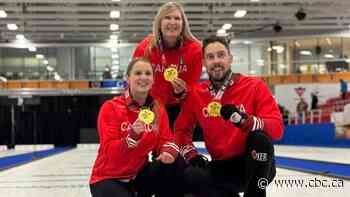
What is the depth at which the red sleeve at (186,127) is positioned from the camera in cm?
303

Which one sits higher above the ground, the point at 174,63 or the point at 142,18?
the point at 142,18

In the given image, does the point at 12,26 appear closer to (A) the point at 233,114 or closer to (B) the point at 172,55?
(B) the point at 172,55

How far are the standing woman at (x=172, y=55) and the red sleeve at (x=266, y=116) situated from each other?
1.87ft

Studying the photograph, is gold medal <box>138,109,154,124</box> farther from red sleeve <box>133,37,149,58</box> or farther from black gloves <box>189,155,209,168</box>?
red sleeve <box>133,37,149,58</box>

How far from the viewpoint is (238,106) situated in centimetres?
280

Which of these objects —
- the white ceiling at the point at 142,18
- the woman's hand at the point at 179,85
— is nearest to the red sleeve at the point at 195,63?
the woman's hand at the point at 179,85

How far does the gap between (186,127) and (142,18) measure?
61.0 ft

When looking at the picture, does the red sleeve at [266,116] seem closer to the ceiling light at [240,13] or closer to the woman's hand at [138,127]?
the woman's hand at [138,127]

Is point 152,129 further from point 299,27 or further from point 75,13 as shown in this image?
point 299,27

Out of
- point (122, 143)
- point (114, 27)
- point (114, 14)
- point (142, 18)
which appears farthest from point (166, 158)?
point (114, 27)

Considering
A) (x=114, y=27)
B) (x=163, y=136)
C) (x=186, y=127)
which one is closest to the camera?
(x=163, y=136)

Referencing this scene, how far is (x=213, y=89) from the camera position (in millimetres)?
2879

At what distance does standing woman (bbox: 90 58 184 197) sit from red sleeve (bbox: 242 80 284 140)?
1.59 feet

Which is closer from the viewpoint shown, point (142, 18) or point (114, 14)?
point (114, 14)
